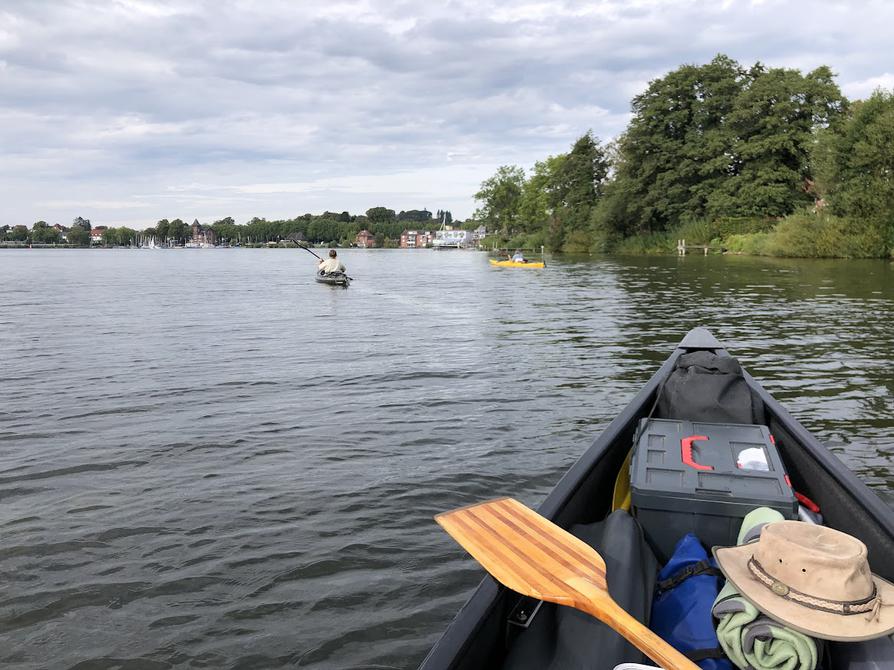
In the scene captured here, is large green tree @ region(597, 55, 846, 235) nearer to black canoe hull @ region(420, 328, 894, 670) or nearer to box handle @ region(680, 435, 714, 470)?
black canoe hull @ region(420, 328, 894, 670)

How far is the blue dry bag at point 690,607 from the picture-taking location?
2238 mm

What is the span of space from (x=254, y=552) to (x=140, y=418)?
12.0ft

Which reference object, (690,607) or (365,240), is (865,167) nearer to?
(690,607)

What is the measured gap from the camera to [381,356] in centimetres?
1085

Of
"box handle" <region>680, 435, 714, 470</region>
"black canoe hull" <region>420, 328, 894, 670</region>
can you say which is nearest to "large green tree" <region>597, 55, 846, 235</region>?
"black canoe hull" <region>420, 328, 894, 670</region>

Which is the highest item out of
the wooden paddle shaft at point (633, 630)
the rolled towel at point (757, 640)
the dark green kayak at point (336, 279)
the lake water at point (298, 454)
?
the dark green kayak at point (336, 279)

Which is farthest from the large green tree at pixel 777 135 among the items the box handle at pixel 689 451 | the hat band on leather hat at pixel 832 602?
the hat band on leather hat at pixel 832 602

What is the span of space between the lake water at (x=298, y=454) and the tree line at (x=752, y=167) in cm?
2555

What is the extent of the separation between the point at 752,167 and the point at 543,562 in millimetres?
51839

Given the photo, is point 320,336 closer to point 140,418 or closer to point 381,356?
point 381,356

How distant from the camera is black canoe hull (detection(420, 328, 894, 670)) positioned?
6.59 feet

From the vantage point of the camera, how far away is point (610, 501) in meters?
3.91

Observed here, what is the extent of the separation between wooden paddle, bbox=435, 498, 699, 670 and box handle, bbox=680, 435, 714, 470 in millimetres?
1089

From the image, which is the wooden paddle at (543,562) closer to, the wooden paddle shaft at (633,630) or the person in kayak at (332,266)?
the wooden paddle shaft at (633,630)
